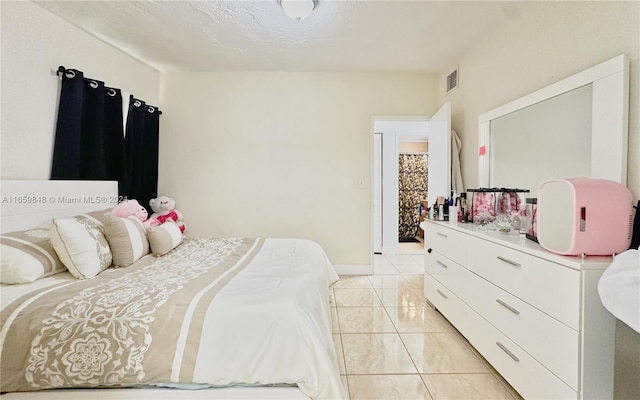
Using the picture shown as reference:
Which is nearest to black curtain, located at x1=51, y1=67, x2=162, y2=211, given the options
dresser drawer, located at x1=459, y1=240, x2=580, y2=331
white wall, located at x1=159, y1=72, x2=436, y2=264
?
white wall, located at x1=159, y1=72, x2=436, y2=264

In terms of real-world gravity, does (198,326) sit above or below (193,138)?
below

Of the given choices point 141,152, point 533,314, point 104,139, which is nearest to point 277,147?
point 141,152

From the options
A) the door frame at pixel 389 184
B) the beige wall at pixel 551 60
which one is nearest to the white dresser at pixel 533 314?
the beige wall at pixel 551 60

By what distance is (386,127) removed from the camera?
16.4 ft

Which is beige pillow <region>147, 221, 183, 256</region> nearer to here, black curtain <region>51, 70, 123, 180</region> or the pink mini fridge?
black curtain <region>51, 70, 123, 180</region>

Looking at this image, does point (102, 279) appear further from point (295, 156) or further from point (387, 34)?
point (387, 34)

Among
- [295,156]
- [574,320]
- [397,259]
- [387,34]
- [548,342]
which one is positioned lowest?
[397,259]

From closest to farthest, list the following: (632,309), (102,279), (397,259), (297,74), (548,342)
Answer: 1. (632,309)
2. (548,342)
3. (102,279)
4. (297,74)
5. (397,259)

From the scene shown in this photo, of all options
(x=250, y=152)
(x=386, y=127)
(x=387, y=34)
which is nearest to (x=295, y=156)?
(x=250, y=152)

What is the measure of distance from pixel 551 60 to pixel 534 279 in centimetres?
152

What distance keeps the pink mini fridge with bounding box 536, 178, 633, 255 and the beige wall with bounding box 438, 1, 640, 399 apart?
225mm

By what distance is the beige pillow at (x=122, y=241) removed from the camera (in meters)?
1.90

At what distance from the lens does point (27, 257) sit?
1562mm

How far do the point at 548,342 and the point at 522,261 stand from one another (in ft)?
1.27
